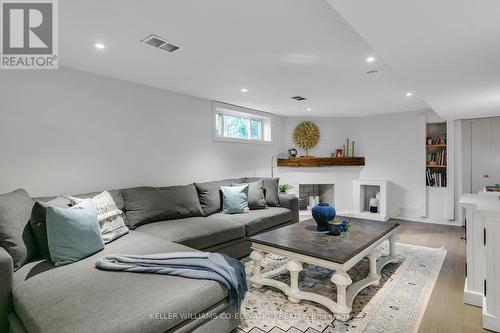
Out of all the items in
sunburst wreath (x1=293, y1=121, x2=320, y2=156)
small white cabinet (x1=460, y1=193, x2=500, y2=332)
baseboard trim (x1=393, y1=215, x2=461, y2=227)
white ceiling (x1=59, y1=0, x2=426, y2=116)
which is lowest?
baseboard trim (x1=393, y1=215, x2=461, y2=227)

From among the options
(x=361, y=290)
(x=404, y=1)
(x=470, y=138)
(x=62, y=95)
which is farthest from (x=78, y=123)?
(x=470, y=138)

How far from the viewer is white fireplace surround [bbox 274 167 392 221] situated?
5591mm

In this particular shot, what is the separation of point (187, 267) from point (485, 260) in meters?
2.26

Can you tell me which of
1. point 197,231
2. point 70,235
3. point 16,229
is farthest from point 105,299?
point 197,231

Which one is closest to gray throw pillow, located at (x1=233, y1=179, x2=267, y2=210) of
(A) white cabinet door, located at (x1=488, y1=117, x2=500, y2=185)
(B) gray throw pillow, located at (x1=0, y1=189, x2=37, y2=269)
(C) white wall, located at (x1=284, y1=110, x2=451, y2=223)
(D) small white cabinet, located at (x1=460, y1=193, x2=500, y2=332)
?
(C) white wall, located at (x1=284, y1=110, x2=451, y2=223)

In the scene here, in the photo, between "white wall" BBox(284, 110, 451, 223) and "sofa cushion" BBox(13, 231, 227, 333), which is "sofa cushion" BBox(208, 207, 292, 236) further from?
"white wall" BBox(284, 110, 451, 223)

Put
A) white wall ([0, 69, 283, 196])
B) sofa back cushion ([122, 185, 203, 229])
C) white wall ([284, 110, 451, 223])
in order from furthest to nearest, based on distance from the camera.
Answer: white wall ([284, 110, 451, 223]) < sofa back cushion ([122, 185, 203, 229]) < white wall ([0, 69, 283, 196])

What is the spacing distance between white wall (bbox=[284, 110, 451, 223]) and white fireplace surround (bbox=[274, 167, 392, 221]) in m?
0.17

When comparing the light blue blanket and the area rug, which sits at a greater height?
the light blue blanket

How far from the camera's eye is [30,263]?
189 centimetres

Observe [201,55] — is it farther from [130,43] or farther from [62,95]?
[62,95]

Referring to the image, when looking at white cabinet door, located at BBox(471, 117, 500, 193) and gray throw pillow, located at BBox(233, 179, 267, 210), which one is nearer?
gray throw pillow, located at BBox(233, 179, 267, 210)

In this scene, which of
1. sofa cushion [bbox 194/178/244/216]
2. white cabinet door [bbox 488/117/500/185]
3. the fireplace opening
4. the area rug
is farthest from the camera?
the fireplace opening
